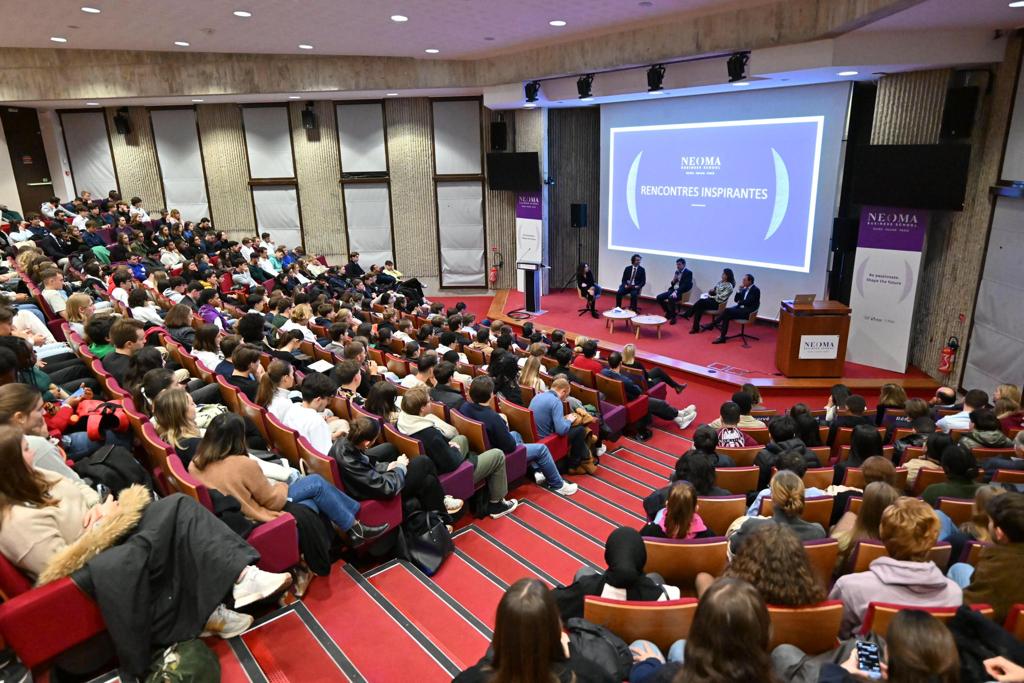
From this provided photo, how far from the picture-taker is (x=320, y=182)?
1413 cm

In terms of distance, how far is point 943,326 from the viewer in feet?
25.8

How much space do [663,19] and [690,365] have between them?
4661 millimetres

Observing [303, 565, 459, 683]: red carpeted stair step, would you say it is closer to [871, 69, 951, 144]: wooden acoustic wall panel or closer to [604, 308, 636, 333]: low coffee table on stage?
[604, 308, 636, 333]: low coffee table on stage

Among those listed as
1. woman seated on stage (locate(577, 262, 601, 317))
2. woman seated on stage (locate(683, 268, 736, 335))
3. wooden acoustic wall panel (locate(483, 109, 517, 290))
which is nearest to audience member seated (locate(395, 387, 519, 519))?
woman seated on stage (locate(683, 268, 736, 335))

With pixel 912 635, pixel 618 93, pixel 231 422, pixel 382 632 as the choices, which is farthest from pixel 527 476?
pixel 618 93

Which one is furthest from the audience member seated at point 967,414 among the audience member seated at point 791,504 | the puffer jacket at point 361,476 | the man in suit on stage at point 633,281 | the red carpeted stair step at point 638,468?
the man in suit on stage at point 633,281

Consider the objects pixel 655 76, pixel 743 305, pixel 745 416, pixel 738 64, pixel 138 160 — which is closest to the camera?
pixel 745 416

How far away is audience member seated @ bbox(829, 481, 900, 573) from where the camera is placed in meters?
2.82

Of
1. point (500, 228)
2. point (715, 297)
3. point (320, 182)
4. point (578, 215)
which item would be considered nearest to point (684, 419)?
point (715, 297)

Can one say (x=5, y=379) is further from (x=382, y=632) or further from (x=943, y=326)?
(x=943, y=326)

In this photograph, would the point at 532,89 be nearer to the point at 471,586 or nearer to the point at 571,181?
the point at 571,181

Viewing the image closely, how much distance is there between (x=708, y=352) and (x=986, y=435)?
16.5 ft

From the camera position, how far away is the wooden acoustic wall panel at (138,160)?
557 inches

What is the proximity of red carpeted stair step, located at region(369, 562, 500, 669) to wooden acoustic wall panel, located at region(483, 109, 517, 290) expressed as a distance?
1077 centimetres
